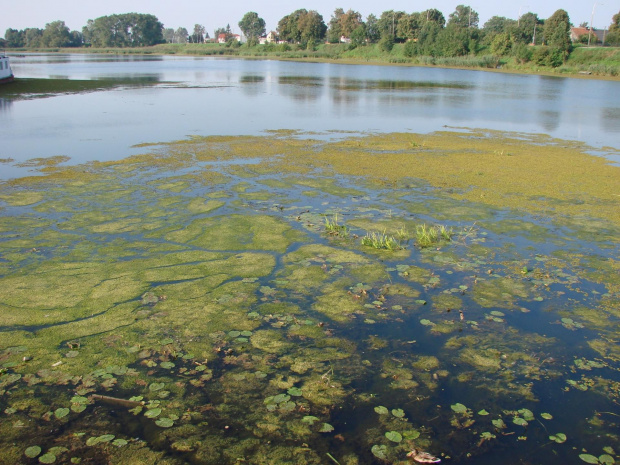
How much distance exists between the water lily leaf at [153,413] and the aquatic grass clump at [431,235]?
4.14 metres

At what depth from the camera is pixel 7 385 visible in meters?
3.75

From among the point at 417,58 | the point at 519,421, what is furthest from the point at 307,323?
the point at 417,58

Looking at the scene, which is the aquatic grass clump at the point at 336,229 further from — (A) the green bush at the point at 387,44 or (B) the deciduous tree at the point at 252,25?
(B) the deciduous tree at the point at 252,25

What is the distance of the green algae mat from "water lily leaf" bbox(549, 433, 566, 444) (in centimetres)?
1

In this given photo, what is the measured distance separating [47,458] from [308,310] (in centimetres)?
257

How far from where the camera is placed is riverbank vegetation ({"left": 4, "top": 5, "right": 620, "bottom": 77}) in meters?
53.9

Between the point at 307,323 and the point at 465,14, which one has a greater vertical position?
the point at 465,14

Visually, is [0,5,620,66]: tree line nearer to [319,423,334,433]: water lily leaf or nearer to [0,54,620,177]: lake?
[0,54,620,177]: lake

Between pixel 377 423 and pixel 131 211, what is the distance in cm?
553

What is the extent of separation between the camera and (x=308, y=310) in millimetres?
4938

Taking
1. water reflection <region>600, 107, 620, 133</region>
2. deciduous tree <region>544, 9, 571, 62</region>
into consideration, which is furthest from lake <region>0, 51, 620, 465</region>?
deciduous tree <region>544, 9, 571, 62</region>

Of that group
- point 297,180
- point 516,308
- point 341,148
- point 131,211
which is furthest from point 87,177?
point 516,308

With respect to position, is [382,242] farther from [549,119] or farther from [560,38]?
[560,38]

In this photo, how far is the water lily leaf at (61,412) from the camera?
136 inches
